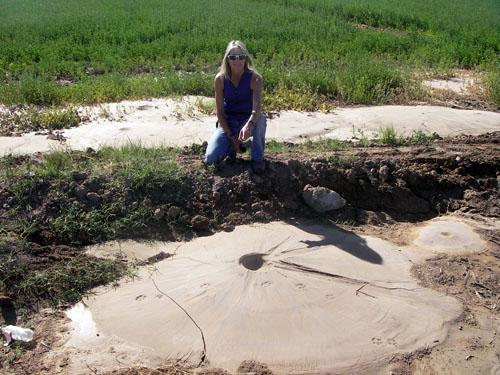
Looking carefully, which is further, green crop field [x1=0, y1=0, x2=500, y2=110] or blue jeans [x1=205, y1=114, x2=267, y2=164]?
green crop field [x1=0, y1=0, x2=500, y2=110]

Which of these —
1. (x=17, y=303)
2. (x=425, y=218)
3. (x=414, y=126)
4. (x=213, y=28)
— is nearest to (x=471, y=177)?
(x=425, y=218)

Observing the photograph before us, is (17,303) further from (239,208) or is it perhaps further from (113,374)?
(239,208)

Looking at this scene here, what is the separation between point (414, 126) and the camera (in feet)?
21.3

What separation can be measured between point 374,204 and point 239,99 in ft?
5.72

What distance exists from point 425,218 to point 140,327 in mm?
3032

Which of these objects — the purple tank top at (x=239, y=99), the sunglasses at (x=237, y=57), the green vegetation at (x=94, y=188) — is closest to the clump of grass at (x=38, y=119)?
the green vegetation at (x=94, y=188)

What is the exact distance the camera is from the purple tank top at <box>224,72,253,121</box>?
4.82 m

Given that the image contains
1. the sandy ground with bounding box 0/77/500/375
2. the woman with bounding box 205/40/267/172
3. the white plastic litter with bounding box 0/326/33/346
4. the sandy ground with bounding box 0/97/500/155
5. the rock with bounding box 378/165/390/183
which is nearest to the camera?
the sandy ground with bounding box 0/77/500/375

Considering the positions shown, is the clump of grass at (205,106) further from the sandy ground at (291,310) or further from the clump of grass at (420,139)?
the sandy ground at (291,310)

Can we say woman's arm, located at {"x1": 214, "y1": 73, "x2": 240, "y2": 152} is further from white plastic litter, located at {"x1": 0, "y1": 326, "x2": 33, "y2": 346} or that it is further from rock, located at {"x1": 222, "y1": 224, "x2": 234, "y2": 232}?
white plastic litter, located at {"x1": 0, "y1": 326, "x2": 33, "y2": 346}

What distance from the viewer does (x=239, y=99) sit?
4938 mm

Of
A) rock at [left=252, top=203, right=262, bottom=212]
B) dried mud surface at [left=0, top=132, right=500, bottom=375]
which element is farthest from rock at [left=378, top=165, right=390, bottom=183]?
rock at [left=252, top=203, right=262, bottom=212]

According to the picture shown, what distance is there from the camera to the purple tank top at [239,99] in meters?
4.82

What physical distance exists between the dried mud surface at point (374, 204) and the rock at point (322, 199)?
8cm
